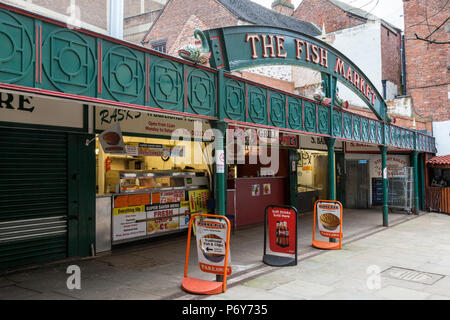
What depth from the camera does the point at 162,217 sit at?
1010cm

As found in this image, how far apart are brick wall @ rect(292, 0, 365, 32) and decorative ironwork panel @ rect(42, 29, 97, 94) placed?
23.4 meters

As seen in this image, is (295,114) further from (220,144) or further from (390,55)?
(390,55)

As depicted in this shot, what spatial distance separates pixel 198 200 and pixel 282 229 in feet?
12.6

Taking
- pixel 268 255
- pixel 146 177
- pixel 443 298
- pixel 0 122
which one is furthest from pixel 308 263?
pixel 0 122

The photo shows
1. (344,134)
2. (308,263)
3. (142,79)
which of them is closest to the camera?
(142,79)

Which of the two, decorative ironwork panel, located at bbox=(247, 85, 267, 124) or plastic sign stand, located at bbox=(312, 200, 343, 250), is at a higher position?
decorative ironwork panel, located at bbox=(247, 85, 267, 124)

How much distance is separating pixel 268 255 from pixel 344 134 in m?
4.75

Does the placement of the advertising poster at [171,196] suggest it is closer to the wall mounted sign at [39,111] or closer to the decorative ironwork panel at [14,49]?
the wall mounted sign at [39,111]

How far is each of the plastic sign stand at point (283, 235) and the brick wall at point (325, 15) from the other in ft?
67.5

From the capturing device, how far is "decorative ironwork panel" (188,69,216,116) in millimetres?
6164

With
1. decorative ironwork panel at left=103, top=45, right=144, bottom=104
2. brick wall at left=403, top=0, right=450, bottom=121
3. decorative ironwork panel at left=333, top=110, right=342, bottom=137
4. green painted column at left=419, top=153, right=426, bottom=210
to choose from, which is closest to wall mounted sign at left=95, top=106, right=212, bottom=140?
decorative ironwork panel at left=103, top=45, right=144, bottom=104

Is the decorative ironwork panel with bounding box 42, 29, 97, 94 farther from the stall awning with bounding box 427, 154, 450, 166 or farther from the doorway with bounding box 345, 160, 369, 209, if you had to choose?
the stall awning with bounding box 427, 154, 450, 166

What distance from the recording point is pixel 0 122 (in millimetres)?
6688
